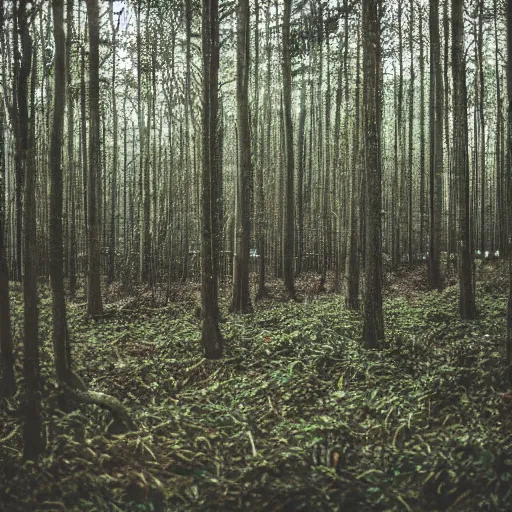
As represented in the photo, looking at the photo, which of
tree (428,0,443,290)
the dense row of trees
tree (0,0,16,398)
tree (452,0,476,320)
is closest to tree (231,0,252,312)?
the dense row of trees

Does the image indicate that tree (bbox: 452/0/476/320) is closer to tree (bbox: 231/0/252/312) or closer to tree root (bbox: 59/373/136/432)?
tree (bbox: 231/0/252/312)

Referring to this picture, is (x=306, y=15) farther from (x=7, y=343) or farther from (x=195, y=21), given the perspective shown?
(x=7, y=343)

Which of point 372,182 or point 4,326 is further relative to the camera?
point 372,182

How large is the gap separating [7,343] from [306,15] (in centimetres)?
1096

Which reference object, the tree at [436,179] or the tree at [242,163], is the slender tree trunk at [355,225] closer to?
the tree at [242,163]

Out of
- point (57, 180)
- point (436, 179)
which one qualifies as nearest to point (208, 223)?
point (57, 180)

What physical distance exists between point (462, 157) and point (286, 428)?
508 cm

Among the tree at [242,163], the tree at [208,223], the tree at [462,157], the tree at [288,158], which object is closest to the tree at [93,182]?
the tree at [242,163]

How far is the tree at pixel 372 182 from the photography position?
6082 millimetres

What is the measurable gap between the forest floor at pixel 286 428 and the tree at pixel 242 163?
2147 mm

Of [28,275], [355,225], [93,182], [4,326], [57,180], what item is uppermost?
[93,182]

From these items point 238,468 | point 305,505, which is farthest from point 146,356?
point 305,505

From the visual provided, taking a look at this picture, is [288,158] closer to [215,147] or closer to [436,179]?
[436,179]

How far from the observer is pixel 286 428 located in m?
4.32
